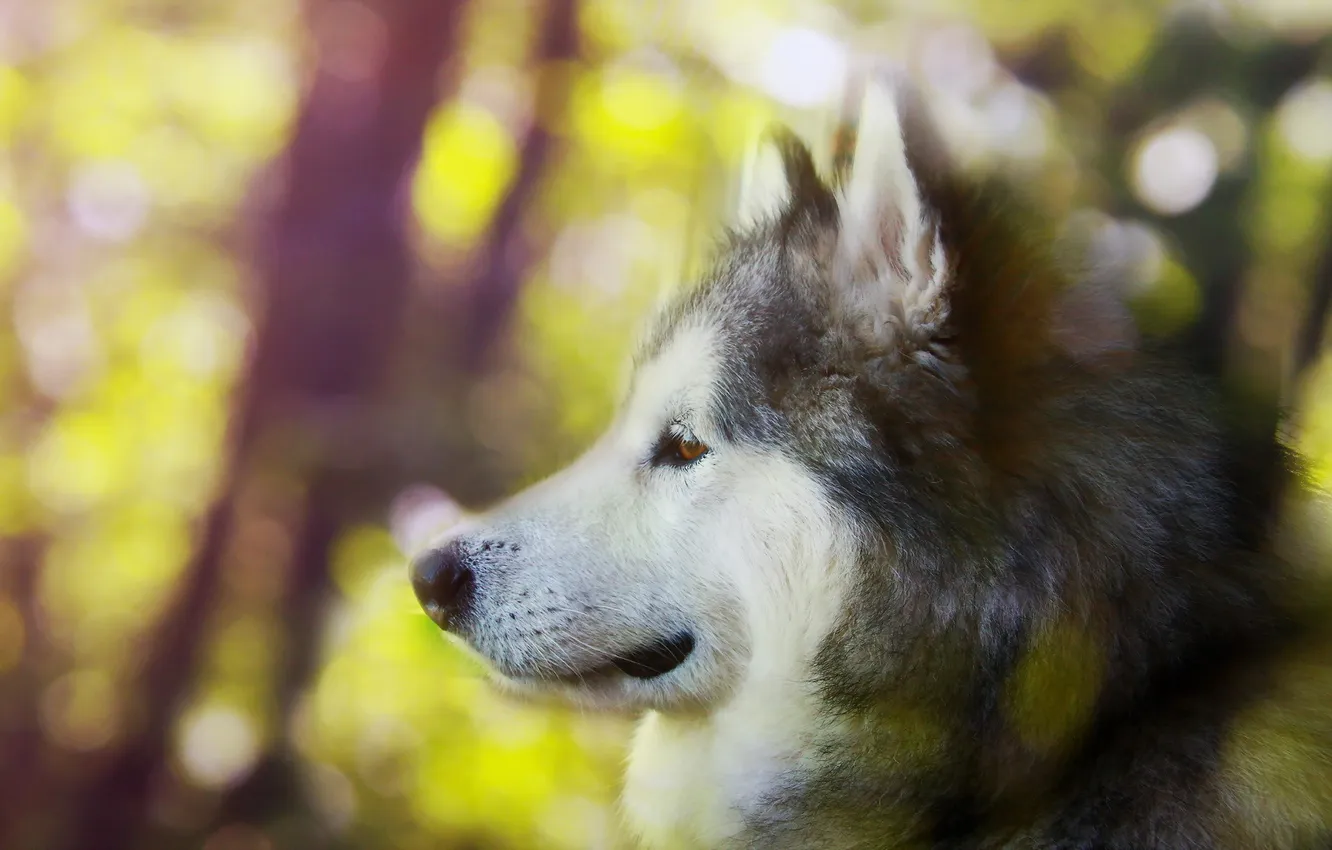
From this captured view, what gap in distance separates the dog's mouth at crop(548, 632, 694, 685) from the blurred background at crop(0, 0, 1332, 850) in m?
0.20

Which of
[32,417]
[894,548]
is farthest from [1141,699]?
[32,417]

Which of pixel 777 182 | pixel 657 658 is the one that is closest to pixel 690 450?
pixel 657 658

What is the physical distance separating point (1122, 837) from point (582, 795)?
57cm

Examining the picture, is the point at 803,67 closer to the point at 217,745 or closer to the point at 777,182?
the point at 777,182

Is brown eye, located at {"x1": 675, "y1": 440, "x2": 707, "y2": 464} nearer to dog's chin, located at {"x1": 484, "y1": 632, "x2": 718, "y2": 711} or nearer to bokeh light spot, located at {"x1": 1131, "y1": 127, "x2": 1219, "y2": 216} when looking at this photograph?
dog's chin, located at {"x1": 484, "y1": 632, "x2": 718, "y2": 711}

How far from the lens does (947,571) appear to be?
689 millimetres

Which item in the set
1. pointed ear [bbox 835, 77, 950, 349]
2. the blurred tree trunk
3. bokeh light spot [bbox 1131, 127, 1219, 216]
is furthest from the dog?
the blurred tree trunk

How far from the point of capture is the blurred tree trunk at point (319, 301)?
3.32 ft

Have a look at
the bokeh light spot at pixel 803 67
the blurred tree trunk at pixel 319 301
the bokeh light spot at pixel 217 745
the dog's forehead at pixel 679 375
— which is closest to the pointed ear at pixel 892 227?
the dog's forehead at pixel 679 375

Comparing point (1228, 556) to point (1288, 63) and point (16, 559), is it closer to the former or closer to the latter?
point (1288, 63)

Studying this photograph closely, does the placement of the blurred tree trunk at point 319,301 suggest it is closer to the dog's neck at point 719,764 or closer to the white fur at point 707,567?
the white fur at point 707,567

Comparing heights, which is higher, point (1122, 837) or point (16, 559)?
point (1122, 837)

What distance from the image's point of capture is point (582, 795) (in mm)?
1035

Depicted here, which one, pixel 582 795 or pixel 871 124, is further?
pixel 582 795
